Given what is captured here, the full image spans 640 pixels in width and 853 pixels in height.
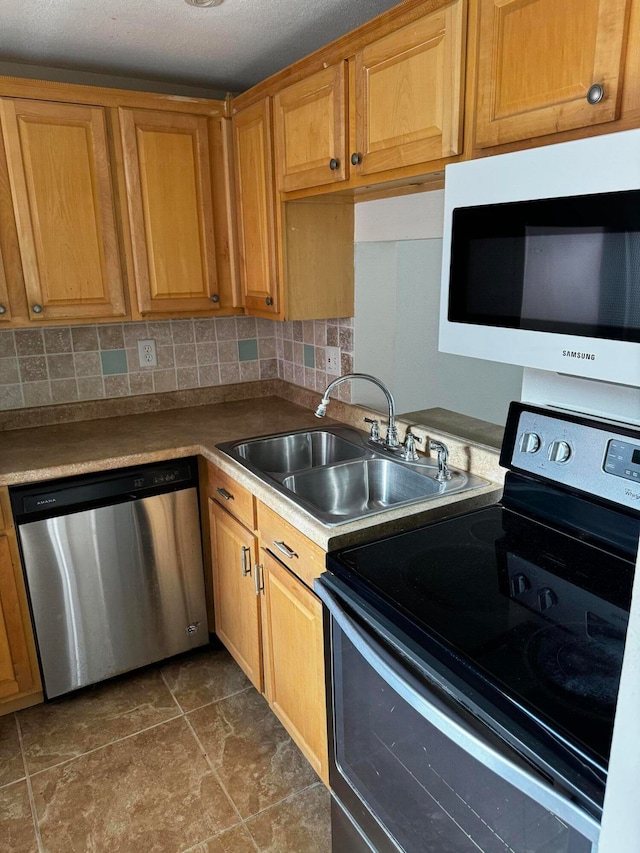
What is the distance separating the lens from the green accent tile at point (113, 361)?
2.52 metres

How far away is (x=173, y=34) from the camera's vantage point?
1.92 metres

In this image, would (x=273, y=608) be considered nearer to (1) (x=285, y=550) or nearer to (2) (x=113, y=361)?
(1) (x=285, y=550)

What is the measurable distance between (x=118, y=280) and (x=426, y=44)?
1335mm

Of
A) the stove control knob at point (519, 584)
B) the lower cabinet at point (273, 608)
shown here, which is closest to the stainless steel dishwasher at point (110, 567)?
the lower cabinet at point (273, 608)

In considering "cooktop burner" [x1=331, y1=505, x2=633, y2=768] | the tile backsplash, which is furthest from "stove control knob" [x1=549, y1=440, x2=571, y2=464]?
the tile backsplash

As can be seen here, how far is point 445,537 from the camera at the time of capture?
55.9 inches

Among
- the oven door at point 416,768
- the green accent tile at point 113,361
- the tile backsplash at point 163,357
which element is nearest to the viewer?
the oven door at point 416,768

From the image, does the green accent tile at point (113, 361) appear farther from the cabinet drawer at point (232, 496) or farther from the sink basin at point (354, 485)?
the sink basin at point (354, 485)

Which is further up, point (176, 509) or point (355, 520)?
point (355, 520)

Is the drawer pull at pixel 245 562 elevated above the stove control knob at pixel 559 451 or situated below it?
below

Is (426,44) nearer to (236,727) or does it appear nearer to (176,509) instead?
(176,509)

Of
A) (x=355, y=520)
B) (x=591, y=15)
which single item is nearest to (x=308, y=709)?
(x=355, y=520)

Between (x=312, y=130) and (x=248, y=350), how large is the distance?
1157 millimetres

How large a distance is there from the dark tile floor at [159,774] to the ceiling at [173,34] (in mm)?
2182
